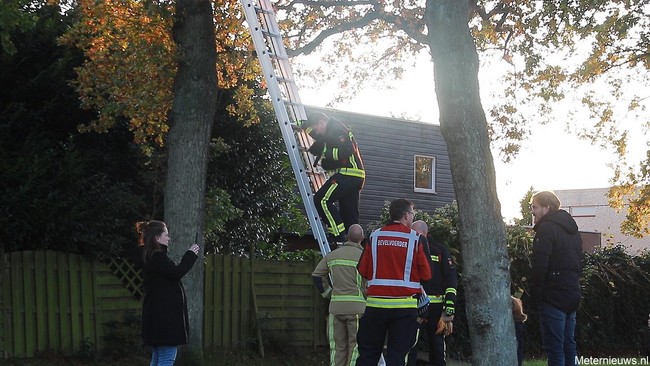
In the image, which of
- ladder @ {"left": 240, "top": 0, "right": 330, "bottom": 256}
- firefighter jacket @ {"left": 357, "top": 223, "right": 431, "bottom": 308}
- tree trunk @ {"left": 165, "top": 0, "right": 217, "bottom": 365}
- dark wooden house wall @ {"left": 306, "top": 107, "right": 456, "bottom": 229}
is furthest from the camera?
dark wooden house wall @ {"left": 306, "top": 107, "right": 456, "bottom": 229}

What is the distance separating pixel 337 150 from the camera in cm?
1162

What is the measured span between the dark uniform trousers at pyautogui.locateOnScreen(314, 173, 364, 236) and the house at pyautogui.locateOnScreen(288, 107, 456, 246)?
660 inches

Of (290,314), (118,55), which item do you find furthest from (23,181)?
(290,314)

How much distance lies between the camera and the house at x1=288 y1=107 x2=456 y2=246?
30.1 metres

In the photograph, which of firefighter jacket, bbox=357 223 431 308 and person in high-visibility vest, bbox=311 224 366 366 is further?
person in high-visibility vest, bbox=311 224 366 366

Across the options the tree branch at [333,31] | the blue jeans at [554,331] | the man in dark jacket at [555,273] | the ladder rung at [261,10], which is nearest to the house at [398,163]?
the tree branch at [333,31]

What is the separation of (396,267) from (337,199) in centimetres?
304

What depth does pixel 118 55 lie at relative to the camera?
44.7 ft

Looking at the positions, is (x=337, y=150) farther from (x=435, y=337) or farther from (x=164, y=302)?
(x=164, y=302)

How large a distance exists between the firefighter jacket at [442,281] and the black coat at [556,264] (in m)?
2.03

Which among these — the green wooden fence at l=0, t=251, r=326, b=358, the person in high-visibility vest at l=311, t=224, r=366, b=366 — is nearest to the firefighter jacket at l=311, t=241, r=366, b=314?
the person in high-visibility vest at l=311, t=224, r=366, b=366

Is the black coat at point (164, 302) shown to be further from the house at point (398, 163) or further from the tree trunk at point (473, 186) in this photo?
the house at point (398, 163)

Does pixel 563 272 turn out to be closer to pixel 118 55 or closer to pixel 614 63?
pixel 118 55

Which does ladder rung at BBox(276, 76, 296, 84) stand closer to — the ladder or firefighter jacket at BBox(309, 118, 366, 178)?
the ladder
